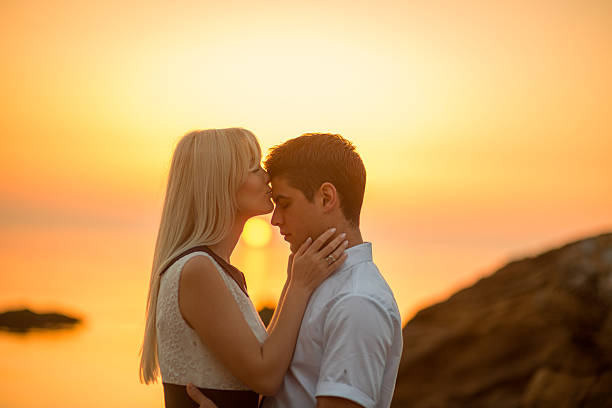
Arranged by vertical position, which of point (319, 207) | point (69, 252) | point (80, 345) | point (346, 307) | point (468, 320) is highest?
point (319, 207)

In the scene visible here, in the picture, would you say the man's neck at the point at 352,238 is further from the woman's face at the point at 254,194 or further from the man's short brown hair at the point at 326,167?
the woman's face at the point at 254,194

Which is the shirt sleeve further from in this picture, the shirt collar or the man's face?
the man's face

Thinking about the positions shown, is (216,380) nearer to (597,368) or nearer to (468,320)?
(597,368)

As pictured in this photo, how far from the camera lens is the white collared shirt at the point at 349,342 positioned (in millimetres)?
2621

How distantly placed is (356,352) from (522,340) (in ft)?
20.2

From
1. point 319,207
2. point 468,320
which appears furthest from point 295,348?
point 468,320

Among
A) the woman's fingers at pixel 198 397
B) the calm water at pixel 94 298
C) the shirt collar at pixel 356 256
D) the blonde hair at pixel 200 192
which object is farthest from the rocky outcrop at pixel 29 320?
the shirt collar at pixel 356 256

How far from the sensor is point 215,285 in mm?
2963

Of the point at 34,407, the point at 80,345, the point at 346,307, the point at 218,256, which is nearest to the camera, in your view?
the point at 346,307

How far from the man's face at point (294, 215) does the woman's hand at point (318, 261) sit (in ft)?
0.17

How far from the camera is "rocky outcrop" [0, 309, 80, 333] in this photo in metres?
18.3

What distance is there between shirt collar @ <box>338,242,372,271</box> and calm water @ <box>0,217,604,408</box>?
70 cm

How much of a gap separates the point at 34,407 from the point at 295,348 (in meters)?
8.51

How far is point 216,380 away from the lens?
304 centimetres
